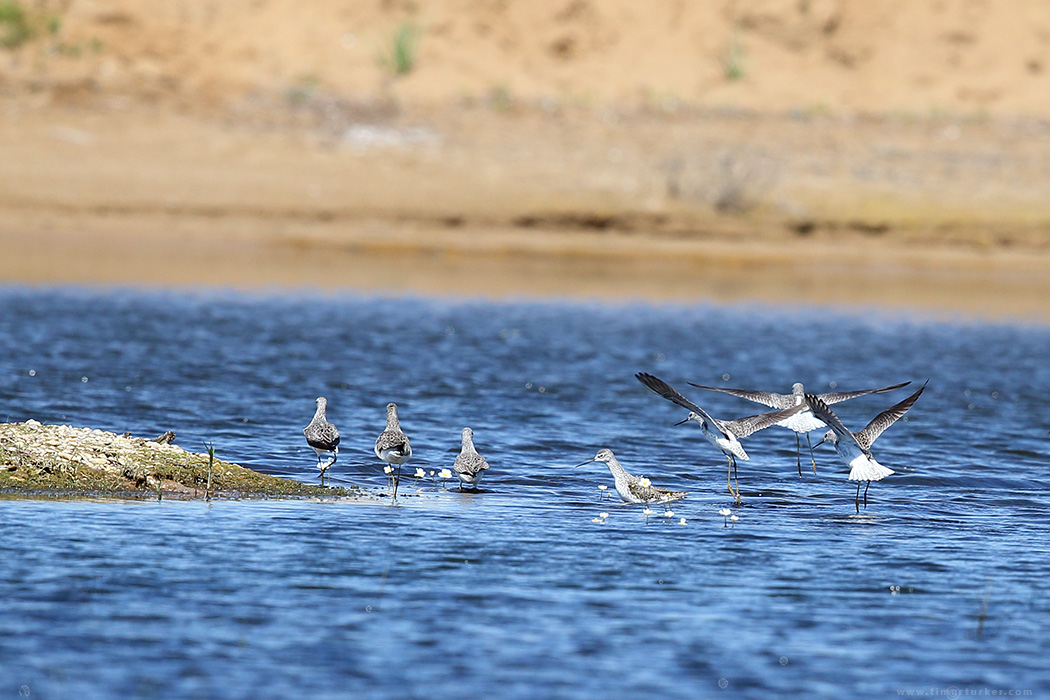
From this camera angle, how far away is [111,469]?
12570mm

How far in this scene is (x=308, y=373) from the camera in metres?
21.0

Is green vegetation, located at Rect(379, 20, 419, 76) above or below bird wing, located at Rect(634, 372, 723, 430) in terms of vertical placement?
above

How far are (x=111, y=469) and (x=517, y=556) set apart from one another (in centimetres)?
366

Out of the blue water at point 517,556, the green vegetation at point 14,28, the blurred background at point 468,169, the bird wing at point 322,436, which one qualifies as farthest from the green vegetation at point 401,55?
the bird wing at point 322,436

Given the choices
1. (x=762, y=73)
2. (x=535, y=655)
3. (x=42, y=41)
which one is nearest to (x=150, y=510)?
(x=535, y=655)

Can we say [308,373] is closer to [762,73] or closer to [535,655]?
[535,655]

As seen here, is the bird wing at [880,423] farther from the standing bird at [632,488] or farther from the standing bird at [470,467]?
the standing bird at [470,467]

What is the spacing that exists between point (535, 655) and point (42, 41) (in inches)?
1357

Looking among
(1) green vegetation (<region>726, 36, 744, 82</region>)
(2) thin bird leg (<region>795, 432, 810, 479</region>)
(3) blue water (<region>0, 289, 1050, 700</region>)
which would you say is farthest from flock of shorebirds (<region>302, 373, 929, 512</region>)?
(1) green vegetation (<region>726, 36, 744, 82</region>)

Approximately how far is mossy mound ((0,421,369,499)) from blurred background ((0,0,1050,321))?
1741cm

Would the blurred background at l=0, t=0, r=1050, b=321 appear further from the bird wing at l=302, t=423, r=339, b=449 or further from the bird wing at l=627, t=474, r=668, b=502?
the bird wing at l=627, t=474, r=668, b=502

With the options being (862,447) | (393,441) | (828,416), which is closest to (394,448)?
(393,441)

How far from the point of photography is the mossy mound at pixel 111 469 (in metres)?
12.4

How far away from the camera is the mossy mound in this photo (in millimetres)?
12406
